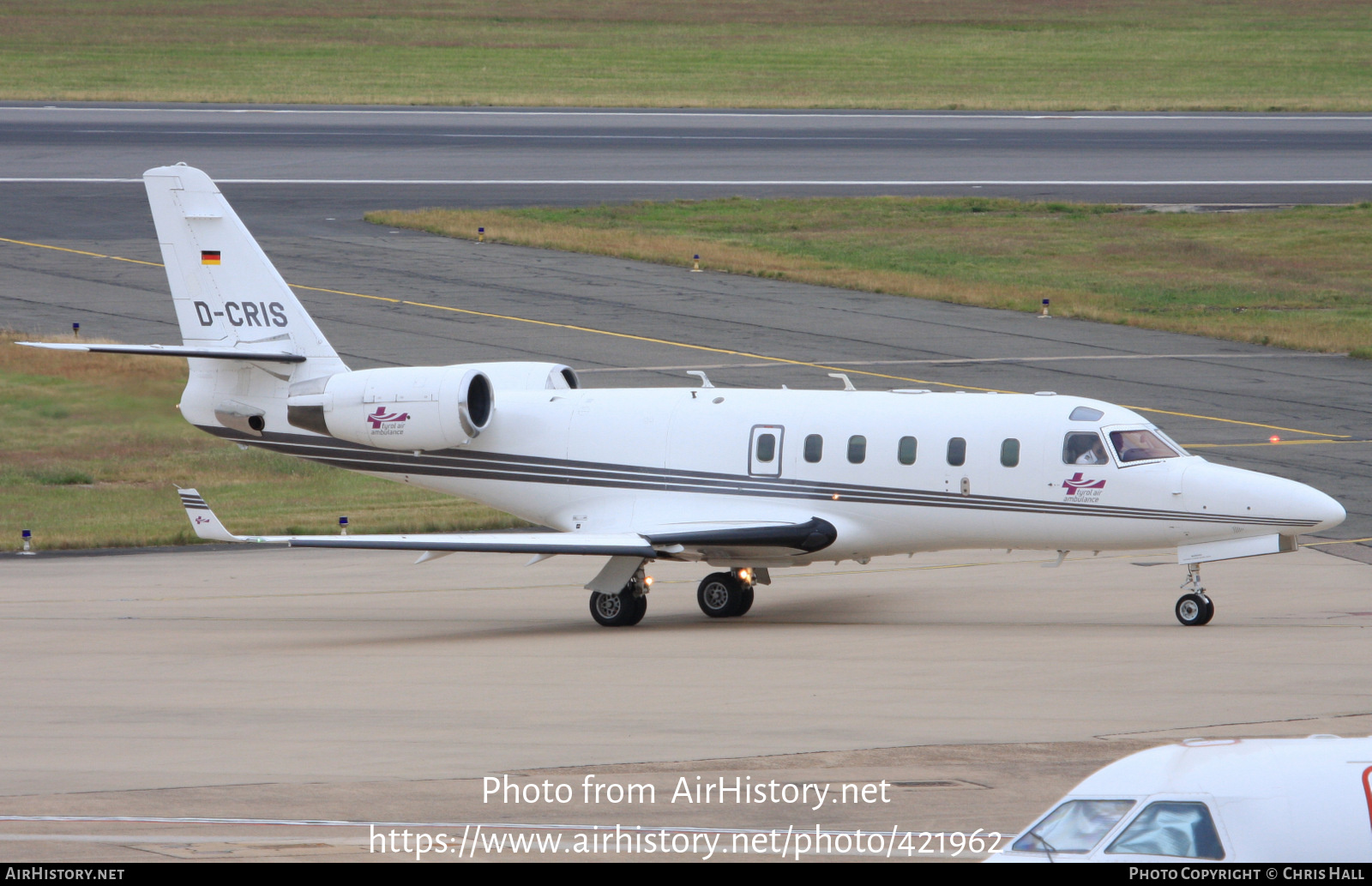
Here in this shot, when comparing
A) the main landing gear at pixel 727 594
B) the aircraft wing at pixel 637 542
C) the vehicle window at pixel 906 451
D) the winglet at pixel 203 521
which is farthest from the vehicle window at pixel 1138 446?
the winglet at pixel 203 521

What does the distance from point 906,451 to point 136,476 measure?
64.8 feet

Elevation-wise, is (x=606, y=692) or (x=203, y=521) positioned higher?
(x=203, y=521)

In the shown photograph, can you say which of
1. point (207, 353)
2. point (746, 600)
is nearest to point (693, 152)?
point (207, 353)

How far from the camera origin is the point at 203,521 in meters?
21.5

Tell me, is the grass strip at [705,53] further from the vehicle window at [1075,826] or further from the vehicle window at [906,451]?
the vehicle window at [1075,826]

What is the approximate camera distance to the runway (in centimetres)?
1429

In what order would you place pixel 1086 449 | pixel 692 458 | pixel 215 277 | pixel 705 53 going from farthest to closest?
pixel 705 53, pixel 215 277, pixel 692 458, pixel 1086 449

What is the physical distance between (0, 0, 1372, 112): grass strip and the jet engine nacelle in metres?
61.5

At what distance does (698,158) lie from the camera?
68.3 metres

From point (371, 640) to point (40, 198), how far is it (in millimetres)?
42107

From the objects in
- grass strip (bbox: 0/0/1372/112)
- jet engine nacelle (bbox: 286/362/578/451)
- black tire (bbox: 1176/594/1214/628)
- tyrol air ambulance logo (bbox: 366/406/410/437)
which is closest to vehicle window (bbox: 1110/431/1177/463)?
black tire (bbox: 1176/594/1214/628)

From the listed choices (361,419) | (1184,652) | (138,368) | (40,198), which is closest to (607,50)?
(40,198)

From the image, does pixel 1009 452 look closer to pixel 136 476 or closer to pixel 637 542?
pixel 637 542
